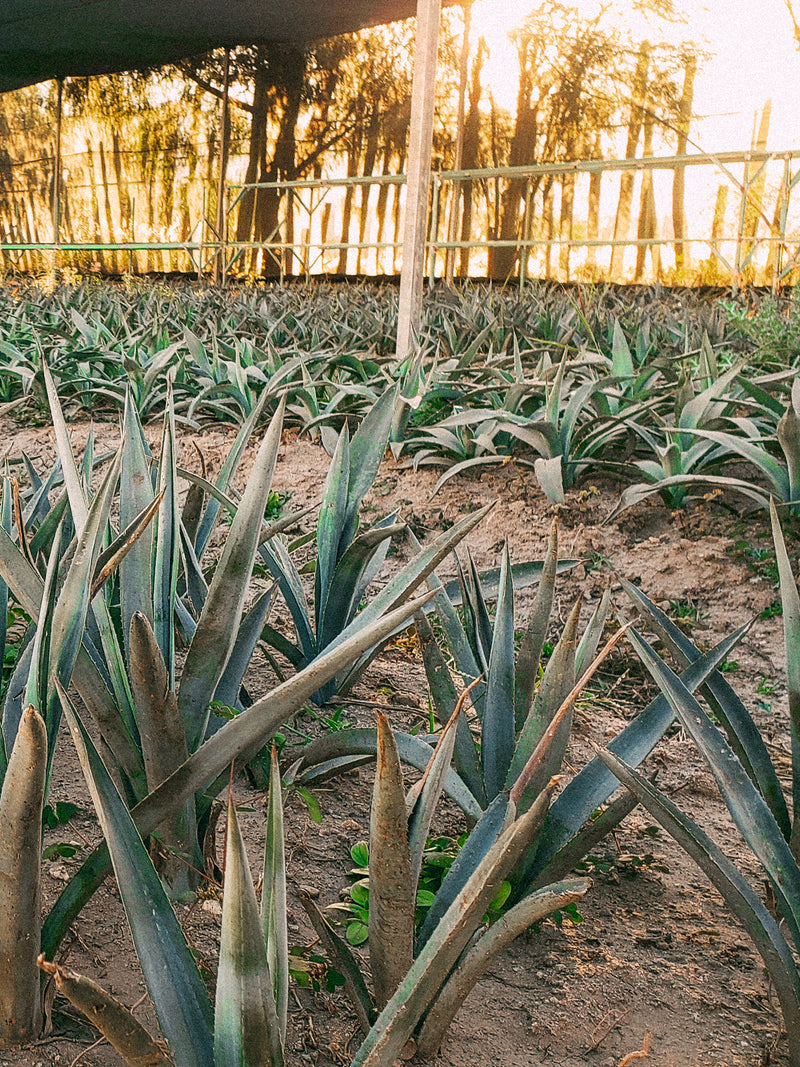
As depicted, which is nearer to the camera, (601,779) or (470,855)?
(470,855)

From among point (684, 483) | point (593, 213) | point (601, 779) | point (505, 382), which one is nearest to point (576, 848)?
point (601, 779)

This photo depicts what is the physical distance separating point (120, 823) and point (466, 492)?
187cm

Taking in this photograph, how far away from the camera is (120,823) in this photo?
581 millimetres

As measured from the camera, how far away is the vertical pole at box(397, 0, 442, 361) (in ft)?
10.5

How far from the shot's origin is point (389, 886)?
0.66m

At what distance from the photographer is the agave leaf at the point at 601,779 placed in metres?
0.85

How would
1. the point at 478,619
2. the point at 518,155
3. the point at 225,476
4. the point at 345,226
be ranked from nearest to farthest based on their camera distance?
the point at 478,619, the point at 225,476, the point at 518,155, the point at 345,226

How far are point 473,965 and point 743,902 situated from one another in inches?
8.6

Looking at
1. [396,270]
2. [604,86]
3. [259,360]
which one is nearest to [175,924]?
[259,360]

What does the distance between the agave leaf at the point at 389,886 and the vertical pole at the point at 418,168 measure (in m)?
2.77

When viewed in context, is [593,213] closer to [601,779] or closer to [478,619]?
[478,619]

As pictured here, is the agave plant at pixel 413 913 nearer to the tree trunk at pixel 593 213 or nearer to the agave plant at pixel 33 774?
the agave plant at pixel 33 774

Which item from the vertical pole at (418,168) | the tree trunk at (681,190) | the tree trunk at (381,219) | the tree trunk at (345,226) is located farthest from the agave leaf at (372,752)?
the tree trunk at (345,226)

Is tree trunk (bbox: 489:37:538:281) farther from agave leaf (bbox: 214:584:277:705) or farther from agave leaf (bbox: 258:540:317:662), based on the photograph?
agave leaf (bbox: 214:584:277:705)
